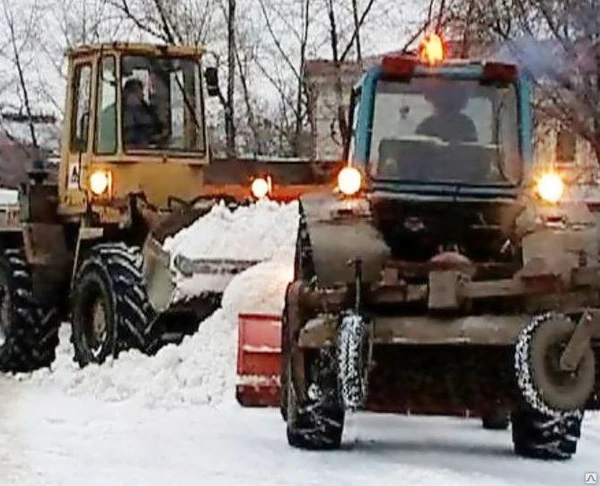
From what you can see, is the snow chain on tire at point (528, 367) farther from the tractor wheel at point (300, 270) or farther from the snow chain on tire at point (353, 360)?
the tractor wheel at point (300, 270)

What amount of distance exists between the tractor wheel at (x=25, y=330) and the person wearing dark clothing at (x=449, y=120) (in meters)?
6.56

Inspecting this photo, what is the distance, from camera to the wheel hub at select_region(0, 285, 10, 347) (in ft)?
51.4

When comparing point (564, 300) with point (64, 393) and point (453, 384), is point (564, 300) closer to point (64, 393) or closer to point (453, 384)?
point (453, 384)

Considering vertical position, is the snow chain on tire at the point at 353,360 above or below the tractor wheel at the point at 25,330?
above

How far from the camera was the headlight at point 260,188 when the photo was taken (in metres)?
15.0

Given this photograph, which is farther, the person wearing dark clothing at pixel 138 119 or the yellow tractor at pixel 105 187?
the person wearing dark clothing at pixel 138 119

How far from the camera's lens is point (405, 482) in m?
8.20

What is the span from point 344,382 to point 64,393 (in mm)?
5028

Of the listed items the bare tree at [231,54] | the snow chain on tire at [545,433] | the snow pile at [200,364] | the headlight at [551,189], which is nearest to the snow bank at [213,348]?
the snow pile at [200,364]

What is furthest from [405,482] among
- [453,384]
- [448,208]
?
[448,208]

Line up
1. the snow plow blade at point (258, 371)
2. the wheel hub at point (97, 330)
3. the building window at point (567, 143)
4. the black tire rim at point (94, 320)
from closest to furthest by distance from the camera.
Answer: the snow plow blade at point (258, 371), the black tire rim at point (94, 320), the wheel hub at point (97, 330), the building window at point (567, 143)

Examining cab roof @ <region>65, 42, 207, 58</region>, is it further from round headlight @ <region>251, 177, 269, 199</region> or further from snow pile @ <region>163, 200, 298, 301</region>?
snow pile @ <region>163, 200, 298, 301</region>

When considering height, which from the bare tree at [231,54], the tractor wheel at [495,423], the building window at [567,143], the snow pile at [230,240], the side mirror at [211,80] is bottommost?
the tractor wheel at [495,423]

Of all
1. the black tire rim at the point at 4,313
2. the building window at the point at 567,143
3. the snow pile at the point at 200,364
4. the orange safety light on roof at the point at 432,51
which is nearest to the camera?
the orange safety light on roof at the point at 432,51
